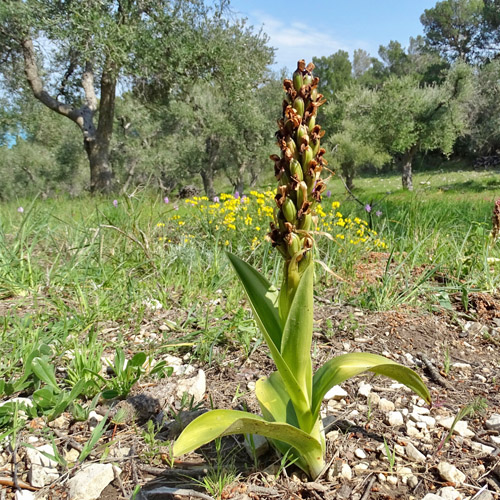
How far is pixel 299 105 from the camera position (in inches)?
51.6

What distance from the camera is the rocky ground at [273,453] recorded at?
1538mm

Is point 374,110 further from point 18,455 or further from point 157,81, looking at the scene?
point 18,455

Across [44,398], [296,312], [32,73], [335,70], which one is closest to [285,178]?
[296,312]

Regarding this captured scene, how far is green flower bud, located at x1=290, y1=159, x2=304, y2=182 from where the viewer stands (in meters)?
1.30

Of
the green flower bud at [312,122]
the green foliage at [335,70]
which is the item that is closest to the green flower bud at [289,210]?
the green flower bud at [312,122]

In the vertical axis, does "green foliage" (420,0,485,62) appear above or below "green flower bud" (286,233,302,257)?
above

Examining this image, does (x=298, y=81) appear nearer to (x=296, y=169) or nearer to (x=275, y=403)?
(x=296, y=169)

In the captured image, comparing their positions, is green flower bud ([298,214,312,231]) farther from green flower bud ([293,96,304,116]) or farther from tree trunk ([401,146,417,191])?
tree trunk ([401,146,417,191])

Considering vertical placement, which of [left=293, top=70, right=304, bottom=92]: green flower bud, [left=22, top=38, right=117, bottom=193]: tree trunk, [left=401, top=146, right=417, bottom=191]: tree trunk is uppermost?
[left=22, top=38, right=117, bottom=193]: tree trunk

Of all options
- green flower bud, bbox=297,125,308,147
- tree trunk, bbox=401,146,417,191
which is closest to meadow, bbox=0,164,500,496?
green flower bud, bbox=297,125,308,147

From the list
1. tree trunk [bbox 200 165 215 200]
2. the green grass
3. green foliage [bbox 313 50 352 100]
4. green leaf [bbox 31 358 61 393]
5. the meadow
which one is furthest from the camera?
green foliage [bbox 313 50 352 100]

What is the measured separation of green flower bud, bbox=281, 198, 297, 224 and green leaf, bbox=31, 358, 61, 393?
153 centimetres

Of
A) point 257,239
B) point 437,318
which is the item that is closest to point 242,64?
point 257,239

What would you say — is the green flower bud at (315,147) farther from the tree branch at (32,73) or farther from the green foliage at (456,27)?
the green foliage at (456,27)
